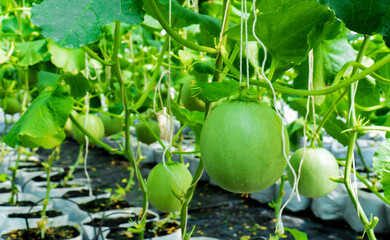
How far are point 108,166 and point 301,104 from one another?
14.4ft

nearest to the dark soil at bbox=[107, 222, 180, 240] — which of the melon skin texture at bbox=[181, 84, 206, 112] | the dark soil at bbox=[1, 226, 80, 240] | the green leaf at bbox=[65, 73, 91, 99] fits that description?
the dark soil at bbox=[1, 226, 80, 240]

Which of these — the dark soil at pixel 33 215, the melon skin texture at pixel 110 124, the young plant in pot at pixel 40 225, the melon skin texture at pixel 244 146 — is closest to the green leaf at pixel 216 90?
the melon skin texture at pixel 244 146

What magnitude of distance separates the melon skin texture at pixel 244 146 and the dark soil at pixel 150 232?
1.43 meters

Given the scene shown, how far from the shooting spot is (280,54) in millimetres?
613

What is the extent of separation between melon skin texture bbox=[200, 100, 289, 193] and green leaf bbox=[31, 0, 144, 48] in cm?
19

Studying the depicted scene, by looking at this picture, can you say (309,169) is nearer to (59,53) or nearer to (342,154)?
(59,53)

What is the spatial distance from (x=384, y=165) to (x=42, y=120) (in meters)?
0.81

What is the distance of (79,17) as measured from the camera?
536 mm

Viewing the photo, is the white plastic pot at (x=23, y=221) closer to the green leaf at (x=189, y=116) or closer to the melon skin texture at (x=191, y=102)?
the melon skin texture at (x=191, y=102)

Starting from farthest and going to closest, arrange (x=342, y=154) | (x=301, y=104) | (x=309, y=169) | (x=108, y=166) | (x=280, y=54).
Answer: (x=108, y=166)
(x=342, y=154)
(x=301, y=104)
(x=309, y=169)
(x=280, y=54)

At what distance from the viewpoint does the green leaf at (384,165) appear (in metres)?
0.84

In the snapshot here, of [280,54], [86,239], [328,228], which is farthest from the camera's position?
[328,228]

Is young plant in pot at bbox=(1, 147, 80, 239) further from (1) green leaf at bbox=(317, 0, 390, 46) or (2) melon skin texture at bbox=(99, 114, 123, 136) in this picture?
(1) green leaf at bbox=(317, 0, 390, 46)

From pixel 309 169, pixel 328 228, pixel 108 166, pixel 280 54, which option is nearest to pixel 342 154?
pixel 328 228
